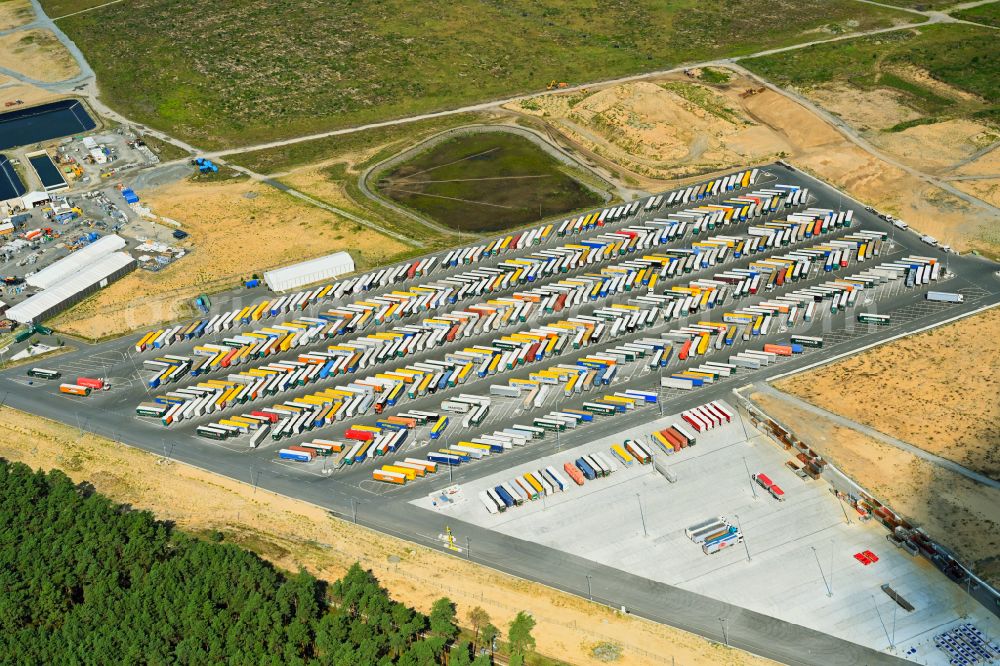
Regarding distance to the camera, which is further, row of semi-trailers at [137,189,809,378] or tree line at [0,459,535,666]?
row of semi-trailers at [137,189,809,378]

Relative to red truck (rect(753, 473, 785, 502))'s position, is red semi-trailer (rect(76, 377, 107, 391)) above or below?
above

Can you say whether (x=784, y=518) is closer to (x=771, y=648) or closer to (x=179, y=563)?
(x=771, y=648)

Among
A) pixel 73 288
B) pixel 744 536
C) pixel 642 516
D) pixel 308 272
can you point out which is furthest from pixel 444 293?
pixel 744 536

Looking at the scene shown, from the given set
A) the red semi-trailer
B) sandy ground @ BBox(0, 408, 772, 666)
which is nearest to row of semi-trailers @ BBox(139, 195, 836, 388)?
the red semi-trailer

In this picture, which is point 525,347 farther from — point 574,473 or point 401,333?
point 574,473

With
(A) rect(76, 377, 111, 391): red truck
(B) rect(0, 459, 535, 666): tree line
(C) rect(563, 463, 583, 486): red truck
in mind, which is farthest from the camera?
(A) rect(76, 377, 111, 391): red truck

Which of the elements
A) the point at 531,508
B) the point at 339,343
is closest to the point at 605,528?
the point at 531,508

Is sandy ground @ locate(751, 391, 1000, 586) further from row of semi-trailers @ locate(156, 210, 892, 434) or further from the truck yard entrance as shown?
row of semi-trailers @ locate(156, 210, 892, 434)

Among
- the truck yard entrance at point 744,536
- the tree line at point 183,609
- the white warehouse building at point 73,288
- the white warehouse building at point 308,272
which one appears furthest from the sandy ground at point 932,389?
the white warehouse building at point 73,288
